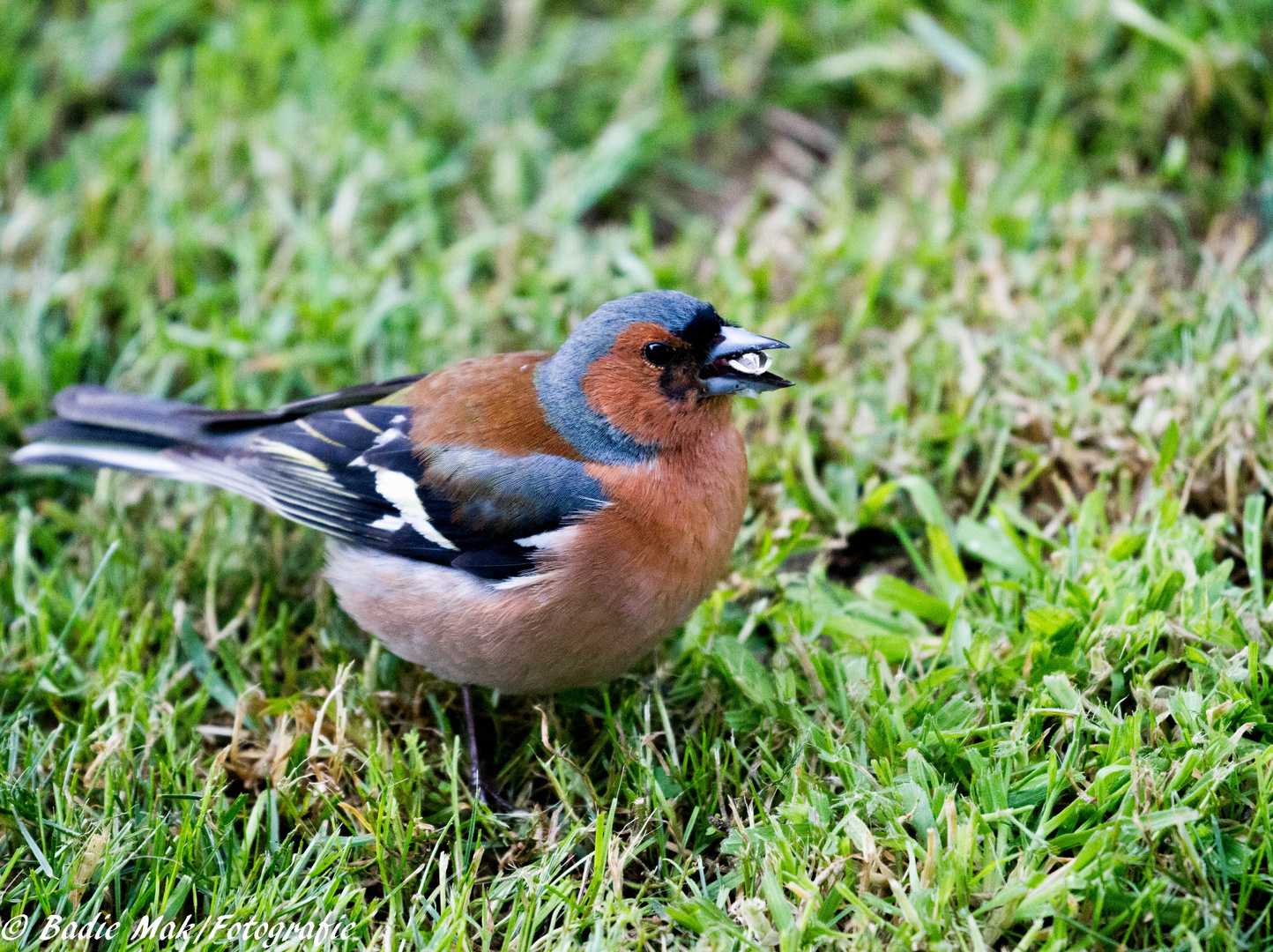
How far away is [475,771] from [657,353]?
3.97ft

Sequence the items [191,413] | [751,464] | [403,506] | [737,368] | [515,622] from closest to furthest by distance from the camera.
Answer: [515,622]
[737,368]
[403,506]
[191,413]
[751,464]

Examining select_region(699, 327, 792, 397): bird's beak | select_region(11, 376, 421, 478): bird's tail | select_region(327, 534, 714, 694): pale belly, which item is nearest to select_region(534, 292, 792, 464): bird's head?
select_region(699, 327, 792, 397): bird's beak

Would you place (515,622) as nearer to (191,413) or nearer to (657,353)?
(657,353)

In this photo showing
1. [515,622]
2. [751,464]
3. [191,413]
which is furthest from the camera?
[751,464]

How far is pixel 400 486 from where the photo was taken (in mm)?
3213

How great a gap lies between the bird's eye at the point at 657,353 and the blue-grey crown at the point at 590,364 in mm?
50

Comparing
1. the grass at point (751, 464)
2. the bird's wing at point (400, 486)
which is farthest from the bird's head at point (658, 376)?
the grass at point (751, 464)

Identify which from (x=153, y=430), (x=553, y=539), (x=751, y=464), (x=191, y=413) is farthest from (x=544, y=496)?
(x=153, y=430)

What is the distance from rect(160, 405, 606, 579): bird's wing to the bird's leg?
41cm

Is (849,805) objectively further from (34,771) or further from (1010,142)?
(1010,142)

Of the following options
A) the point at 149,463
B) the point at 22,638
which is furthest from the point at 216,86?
the point at 22,638

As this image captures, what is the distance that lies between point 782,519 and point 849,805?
45.3 inches

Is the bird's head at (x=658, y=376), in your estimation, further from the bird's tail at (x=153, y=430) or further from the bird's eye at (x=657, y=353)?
the bird's tail at (x=153, y=430)

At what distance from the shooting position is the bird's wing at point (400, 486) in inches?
119
